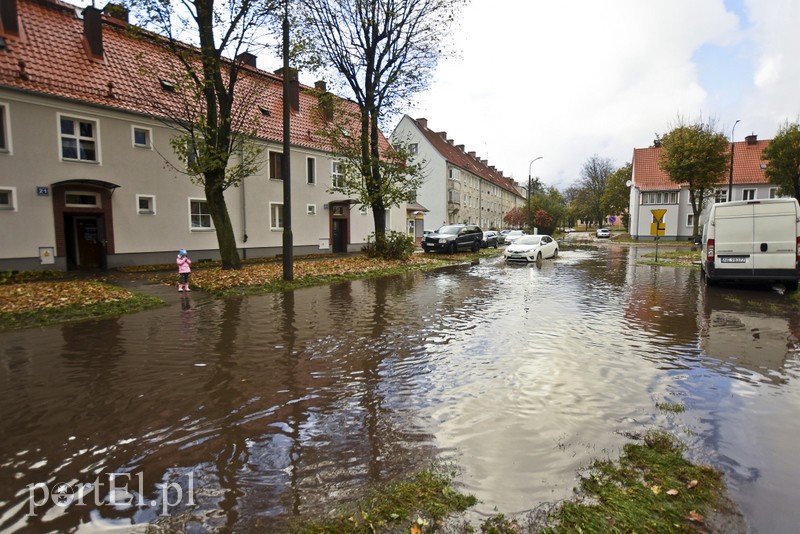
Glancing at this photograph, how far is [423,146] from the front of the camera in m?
53.8

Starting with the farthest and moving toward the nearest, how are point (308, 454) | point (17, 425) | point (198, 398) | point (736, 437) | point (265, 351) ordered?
point (265, 351), point (198, 398), point (17, 425), point (736, 437), point (308, 454)

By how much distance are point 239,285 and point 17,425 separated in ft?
31.2

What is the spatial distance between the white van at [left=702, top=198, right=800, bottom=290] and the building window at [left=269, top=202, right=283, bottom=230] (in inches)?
814

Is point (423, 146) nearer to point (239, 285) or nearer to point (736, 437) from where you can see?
A: point (239, 285)

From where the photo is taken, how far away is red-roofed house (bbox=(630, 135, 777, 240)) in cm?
4831

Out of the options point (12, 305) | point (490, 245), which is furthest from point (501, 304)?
point (490, 245)

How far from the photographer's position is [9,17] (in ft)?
54.3

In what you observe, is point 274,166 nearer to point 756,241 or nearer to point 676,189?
point 756,241

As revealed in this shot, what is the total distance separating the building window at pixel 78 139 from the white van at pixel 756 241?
74.1ft

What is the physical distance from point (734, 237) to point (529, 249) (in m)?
11.9

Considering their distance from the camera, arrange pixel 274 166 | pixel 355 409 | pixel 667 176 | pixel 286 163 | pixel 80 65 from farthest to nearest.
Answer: pixel 667 176, pixel 274 166, pixel 80 65, pixel 286 163, pixel 355 409

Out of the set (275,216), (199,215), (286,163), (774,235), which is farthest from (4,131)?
(774,235)

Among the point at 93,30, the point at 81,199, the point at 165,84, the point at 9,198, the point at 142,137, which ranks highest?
the point at 93,30

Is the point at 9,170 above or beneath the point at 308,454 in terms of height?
above
